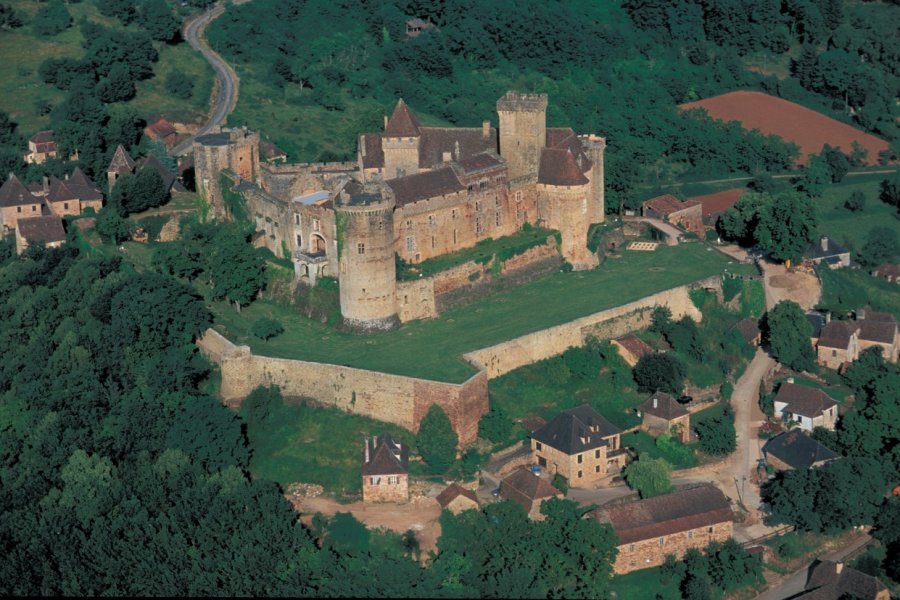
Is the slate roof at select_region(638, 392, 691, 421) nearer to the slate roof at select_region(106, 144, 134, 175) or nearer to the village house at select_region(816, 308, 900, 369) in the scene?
the village house at select_region(816, 308, 900, 369)

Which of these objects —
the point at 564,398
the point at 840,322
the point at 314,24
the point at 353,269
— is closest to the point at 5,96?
the point at 314,24

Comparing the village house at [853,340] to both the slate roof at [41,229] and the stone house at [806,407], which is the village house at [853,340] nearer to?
the stone house at [806,407]

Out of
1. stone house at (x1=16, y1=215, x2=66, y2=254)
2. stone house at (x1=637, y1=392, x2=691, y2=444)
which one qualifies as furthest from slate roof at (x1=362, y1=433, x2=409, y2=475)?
stone house at (x1=16, y1=215, x2=66, y2=254)

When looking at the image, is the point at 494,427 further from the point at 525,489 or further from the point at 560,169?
the point at 560,169

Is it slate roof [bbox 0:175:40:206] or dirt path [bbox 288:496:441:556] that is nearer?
dirt path [bbox 288:496:441:556]

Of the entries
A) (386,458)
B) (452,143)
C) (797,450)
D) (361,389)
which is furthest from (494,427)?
(452,143)

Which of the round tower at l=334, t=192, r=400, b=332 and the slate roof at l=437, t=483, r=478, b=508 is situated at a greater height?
the round tower at l=334, t=192, r=400, b=332

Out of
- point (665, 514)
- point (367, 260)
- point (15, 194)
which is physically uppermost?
point (367, 260)
